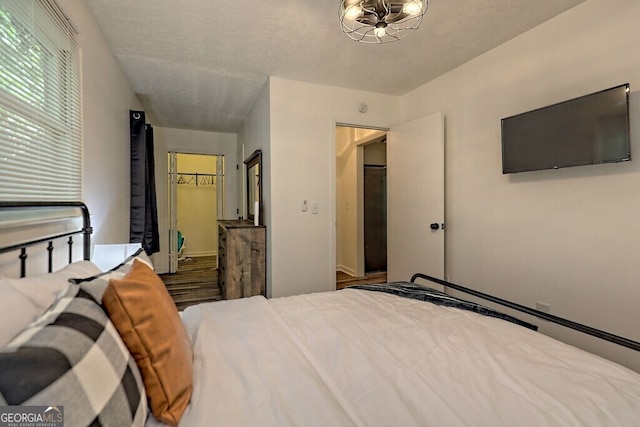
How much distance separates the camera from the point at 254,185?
12.4 feet

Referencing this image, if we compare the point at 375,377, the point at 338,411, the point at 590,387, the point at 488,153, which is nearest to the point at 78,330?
the point at 338,411

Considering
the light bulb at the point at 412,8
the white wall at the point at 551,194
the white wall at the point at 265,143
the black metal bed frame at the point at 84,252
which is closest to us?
the black metal bed frame at the point at 84,252

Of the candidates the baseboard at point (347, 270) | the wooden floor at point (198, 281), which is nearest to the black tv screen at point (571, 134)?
the wooden floor at point (198, 281)

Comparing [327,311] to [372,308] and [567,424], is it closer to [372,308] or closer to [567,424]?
[372,308]

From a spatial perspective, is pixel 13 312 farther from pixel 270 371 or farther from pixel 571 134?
pixel 571 134

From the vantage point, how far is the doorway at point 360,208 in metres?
4.71

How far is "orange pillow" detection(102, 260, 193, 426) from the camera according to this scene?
2.47 feet

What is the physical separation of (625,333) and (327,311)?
187 cm

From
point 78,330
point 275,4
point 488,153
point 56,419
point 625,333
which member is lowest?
point 625,333

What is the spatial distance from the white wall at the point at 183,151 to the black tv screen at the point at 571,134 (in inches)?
173

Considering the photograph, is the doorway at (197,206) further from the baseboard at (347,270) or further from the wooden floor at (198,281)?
the baseboard at (347,270)

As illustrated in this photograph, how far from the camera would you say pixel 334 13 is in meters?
2.03

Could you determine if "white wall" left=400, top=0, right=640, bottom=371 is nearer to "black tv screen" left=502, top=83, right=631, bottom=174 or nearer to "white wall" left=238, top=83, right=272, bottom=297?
"black tv screen" left=502, top=83, right=631, bottom=174

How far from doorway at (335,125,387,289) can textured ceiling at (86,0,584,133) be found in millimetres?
1460
